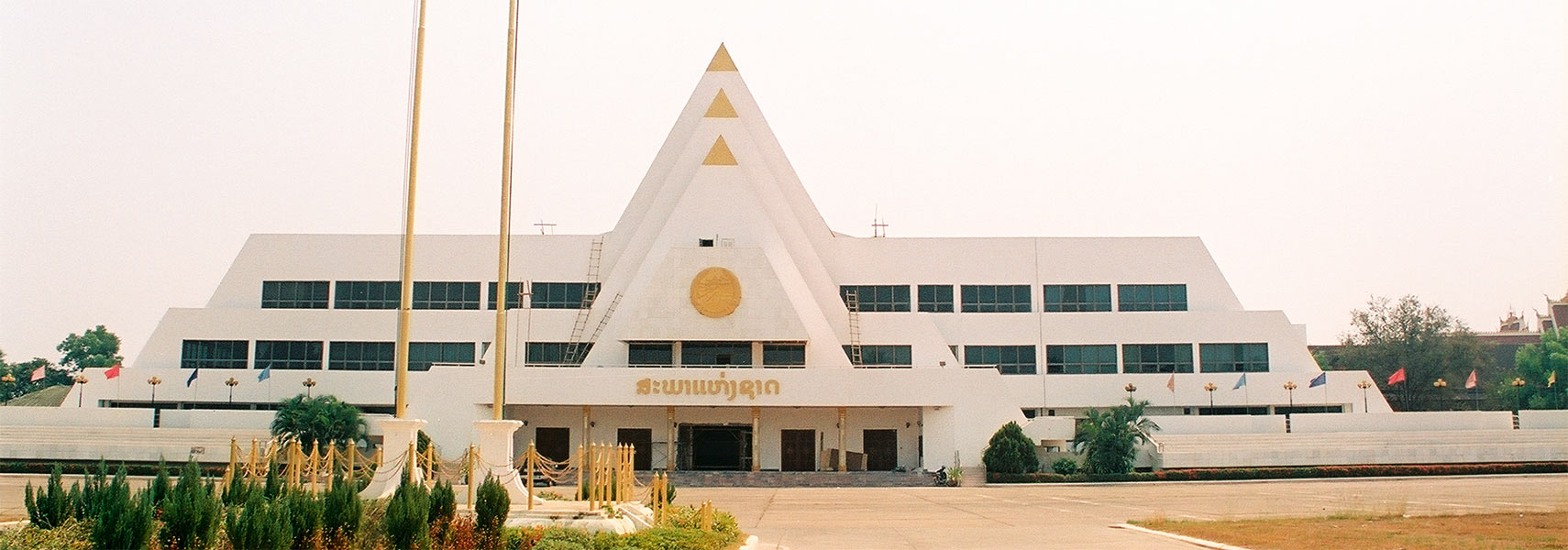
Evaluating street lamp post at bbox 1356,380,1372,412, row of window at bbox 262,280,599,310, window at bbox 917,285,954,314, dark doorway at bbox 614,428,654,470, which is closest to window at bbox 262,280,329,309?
row of window at bbox 262,280,599,310

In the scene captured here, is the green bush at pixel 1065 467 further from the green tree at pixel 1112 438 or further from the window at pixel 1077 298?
the window at pixel 1077 298

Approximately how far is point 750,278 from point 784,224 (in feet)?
16.7

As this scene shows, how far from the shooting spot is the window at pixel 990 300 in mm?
48125

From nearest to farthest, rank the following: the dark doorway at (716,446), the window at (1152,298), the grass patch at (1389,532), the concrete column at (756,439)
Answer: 1. the grass patch at (1389,532)
2. the concrete column at (756,439)
3. the dark doorway at (716,446)
4. the window at (1152,298)

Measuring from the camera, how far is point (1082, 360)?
4719cm

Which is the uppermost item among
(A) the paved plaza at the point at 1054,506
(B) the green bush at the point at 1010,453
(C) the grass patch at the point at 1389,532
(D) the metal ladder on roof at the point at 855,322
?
(D) the metal ladder on roof at the point at 855,322

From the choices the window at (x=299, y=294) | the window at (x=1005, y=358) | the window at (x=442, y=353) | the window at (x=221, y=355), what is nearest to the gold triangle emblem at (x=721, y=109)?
the window at (x=442, y=353)

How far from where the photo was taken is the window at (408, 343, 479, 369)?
46.2 m

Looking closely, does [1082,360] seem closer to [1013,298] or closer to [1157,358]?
[1157,358]

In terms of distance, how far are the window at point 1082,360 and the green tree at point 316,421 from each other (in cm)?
2565

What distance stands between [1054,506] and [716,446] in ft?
57.4

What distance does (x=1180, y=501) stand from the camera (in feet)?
93.8

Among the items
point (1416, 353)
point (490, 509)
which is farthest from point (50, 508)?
point (1416, 353)

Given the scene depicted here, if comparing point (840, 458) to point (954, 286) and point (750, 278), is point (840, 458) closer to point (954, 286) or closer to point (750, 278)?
point (750, 278)
